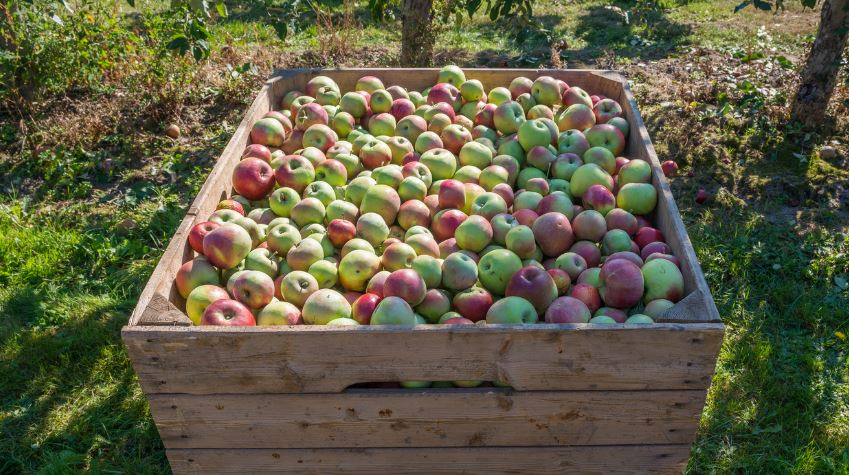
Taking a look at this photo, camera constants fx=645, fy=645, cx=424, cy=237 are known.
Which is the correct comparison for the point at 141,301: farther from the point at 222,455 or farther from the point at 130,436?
the point at 130,436

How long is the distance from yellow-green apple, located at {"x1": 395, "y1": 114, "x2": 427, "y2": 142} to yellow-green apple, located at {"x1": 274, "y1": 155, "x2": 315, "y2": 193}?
0.65 metres

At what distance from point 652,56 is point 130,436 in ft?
20.3

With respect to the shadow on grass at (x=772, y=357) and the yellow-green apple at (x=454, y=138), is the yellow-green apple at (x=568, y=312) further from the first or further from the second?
the yellow-green apple at (x=454, y=138)

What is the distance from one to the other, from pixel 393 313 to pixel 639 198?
1.39 metres

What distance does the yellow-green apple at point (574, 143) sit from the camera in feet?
11.4

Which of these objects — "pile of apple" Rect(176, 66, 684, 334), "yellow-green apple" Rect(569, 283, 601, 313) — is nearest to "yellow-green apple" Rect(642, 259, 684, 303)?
"pile of apple" Rect(176, 66, 684, 334)

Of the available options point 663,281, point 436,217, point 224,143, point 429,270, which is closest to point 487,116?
point 436,217

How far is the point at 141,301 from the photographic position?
7.24 ft

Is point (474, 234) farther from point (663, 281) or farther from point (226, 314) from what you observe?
point (226, 314)

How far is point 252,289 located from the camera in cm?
250

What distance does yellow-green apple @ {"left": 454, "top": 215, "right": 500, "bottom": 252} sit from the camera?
9.23 ft

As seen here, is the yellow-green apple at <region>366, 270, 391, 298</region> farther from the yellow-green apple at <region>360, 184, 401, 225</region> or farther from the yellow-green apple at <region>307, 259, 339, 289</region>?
the yellow-green apple at <region>360, 184, 401, 225</region>

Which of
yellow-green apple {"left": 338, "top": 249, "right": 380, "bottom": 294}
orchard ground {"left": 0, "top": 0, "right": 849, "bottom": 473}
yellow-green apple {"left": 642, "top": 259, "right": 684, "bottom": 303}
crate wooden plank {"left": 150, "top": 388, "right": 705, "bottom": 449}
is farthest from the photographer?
orchard ground {"left": 0, "top": 0, "right": 849, "bottom": 473}

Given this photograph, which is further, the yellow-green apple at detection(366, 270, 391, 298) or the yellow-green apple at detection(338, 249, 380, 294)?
the yellow-green apple at detection(338, 249, 380, 294)
